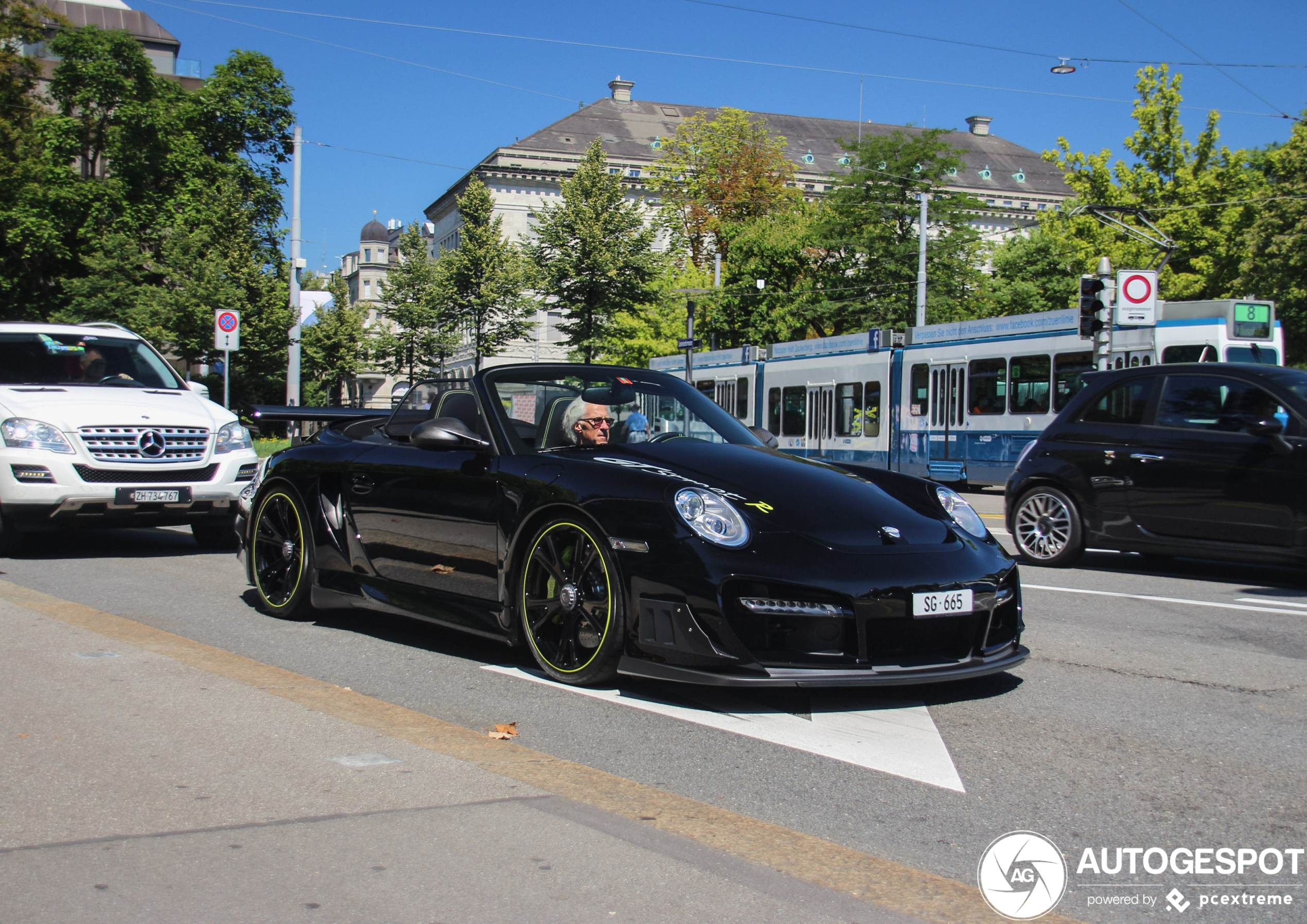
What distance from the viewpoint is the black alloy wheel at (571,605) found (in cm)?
472

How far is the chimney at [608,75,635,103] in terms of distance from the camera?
278 feet

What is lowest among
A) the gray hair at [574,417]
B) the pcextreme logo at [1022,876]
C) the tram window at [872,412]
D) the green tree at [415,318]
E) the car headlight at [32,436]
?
the pcextreme logo at [1022,876]

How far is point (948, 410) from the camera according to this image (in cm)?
2383

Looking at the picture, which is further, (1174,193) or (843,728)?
(1174,193)

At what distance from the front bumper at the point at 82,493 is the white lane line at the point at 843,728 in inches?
222

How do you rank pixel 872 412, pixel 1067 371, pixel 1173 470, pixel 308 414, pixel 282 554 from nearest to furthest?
pixel 282 554, pixel 308 414, pixel 1173 470, pixel 1067 371, pixel 872 412

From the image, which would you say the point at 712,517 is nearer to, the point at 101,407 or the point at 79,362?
the point at 101,407

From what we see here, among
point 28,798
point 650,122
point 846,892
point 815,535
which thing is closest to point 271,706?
point 28,798

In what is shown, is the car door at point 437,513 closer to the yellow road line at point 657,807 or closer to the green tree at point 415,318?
the yellow road line at point 657,807

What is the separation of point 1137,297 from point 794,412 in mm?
12429

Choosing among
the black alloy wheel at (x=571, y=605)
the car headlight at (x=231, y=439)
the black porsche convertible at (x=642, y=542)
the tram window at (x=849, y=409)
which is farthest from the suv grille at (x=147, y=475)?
the tram window at (x=849, y=409)

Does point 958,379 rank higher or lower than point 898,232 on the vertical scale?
lower

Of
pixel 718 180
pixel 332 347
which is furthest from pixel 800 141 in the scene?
pixel 332 347

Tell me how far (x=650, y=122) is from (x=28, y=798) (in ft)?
272
